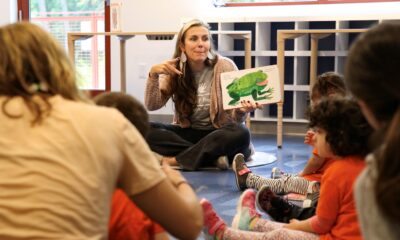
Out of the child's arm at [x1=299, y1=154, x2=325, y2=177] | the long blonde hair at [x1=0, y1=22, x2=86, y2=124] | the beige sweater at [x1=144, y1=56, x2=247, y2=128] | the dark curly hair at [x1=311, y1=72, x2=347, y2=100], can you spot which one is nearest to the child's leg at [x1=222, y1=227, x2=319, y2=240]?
the child's arm at [x1=299, y1=154, x2=325, y2=177]

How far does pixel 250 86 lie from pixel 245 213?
1373 mm

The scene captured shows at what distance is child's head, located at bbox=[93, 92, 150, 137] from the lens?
54.9 inches

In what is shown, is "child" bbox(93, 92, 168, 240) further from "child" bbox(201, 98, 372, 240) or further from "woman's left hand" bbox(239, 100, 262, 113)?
"woman's left hand" bbox(239, 100, 262, 113)

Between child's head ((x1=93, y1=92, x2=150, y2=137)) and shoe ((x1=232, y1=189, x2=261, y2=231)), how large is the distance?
2.40ft

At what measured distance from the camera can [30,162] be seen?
2.97 ft

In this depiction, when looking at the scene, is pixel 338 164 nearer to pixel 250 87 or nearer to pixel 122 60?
pixel 250 87

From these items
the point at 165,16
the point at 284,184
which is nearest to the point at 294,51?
the point at 165,16

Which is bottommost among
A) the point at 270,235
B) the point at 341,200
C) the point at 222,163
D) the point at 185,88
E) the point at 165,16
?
the point at 222,163

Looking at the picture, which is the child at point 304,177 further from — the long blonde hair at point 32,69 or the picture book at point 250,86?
the long blonde hair at point 32,69

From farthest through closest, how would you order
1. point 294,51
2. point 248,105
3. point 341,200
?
1. point 294,51
2. point 248,105
3. point 341,200

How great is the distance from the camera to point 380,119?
0.92 meters

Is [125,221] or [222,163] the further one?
[222,163]

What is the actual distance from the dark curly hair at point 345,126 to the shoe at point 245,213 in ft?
1.59

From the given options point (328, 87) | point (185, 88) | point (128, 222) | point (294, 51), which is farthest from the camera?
point (294, 51)
